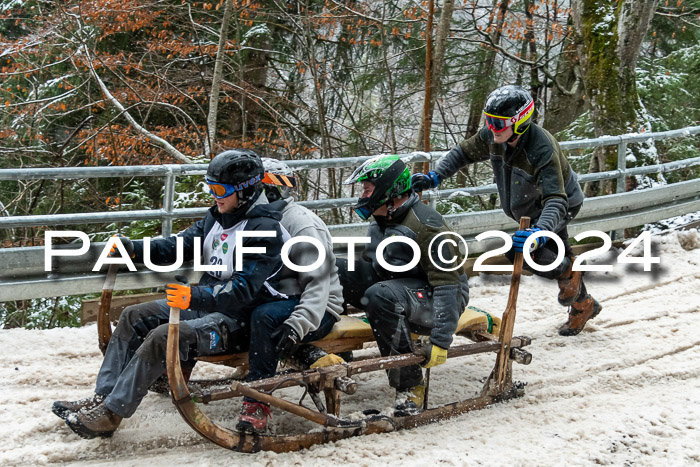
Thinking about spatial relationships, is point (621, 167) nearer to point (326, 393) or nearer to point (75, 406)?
point (326, 393)

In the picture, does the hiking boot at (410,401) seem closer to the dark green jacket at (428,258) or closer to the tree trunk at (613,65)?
the dark green jacket at (428,258)

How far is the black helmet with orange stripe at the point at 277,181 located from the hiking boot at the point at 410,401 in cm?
145

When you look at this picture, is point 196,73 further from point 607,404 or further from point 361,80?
point 607,404

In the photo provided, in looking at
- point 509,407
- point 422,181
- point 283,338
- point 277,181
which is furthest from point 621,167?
point 283,338

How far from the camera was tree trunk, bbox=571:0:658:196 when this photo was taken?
9.36 metres

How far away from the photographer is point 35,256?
583cm

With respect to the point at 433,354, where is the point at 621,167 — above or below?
above

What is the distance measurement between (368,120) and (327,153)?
1.37m

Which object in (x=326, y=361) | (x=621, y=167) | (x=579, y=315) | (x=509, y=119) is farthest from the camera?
(x=621, y=167)

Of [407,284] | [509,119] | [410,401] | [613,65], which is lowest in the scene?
[410,401]

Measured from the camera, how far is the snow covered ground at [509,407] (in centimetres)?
411

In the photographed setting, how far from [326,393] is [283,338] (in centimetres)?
49

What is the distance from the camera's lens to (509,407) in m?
4.88

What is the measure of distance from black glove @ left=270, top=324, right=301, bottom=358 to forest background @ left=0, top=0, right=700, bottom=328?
632 centimetres
